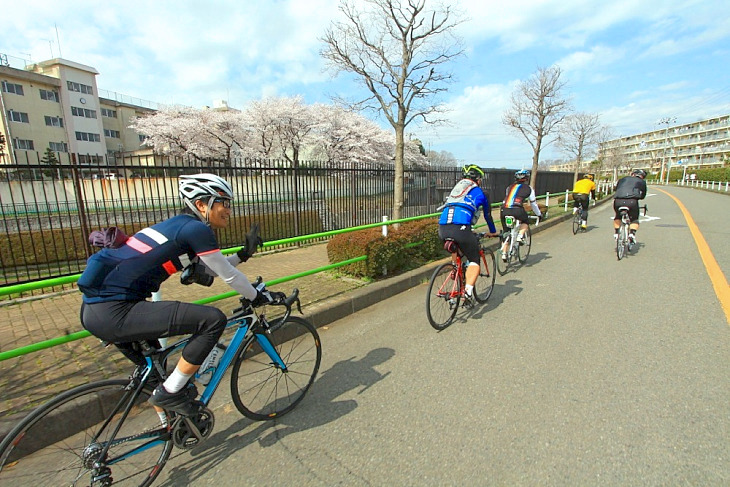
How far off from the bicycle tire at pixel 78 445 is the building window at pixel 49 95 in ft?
178

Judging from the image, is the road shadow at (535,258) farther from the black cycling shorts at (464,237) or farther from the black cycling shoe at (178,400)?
the black cycling shoe at (178,400)

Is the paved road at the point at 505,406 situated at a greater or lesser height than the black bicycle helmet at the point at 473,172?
lesser

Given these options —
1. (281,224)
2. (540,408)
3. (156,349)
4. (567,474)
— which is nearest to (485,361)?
(540,408)

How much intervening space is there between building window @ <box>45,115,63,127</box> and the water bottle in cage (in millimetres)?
54315

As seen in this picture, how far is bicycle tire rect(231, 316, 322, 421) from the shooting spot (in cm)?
279

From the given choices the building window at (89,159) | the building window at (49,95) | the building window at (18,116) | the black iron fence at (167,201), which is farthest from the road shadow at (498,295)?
the building window at (49,95)

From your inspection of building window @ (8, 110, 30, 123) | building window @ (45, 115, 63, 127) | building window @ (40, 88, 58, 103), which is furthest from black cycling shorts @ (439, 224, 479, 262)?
building window @ (40, 88, 58, 103)

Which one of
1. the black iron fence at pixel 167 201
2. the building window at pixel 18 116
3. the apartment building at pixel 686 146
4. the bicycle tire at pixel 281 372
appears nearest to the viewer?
the bicycle tire at pixel 281 372

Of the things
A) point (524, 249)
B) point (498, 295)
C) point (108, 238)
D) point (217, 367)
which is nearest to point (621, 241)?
point (524, 249)

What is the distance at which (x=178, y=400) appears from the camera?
6.93 feet

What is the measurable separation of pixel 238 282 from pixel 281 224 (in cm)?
743

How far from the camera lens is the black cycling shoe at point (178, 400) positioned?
81.4 inches

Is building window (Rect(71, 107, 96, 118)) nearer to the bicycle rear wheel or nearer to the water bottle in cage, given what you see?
the water bottle in cage

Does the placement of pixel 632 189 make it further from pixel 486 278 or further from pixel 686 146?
pixel 686 146
